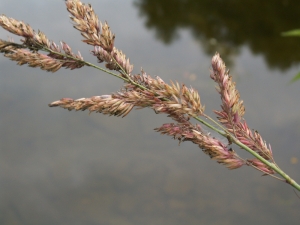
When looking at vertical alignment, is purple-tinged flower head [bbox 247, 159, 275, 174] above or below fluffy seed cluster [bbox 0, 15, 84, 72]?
below

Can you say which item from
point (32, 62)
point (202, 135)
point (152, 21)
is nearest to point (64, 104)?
point (32, 62)

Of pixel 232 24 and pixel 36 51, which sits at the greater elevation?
pixel 232 24

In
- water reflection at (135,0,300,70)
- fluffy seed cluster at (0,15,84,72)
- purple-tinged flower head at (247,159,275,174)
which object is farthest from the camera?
water reflection at (135,0,300,70)

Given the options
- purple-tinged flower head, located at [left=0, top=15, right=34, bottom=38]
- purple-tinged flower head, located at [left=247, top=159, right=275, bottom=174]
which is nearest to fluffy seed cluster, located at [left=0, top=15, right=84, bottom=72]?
purple-tinged flower head, located at [left=0, top=15, right=34, bottom=38]

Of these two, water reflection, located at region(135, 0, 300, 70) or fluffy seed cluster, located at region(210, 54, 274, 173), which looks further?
water reflection, located at region(135, 0, 300, 70)

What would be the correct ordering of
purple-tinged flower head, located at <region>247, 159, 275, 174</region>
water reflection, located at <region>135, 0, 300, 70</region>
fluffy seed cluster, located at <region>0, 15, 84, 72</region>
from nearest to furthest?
purple-tinged flower head, located at <region>247, 159, 275, 174</region>, fluffy seed cluster, located at <region>0, 15, 84, 72</region>, water reflection, located at <region>135, 0, 300, 70</region>

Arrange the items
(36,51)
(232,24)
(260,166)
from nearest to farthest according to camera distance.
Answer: (260,166), (36,51), (232,24)

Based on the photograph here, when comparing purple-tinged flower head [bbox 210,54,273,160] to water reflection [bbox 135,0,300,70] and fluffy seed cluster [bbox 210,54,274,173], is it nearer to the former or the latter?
fluffy seed cluster [bbox 210,54,274,173]

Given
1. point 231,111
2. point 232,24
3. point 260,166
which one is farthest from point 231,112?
point 232,24

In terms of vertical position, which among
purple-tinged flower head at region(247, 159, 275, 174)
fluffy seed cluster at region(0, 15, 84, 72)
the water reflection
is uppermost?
the water reflection

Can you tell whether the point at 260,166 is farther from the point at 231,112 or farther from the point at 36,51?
the point at 36,51
